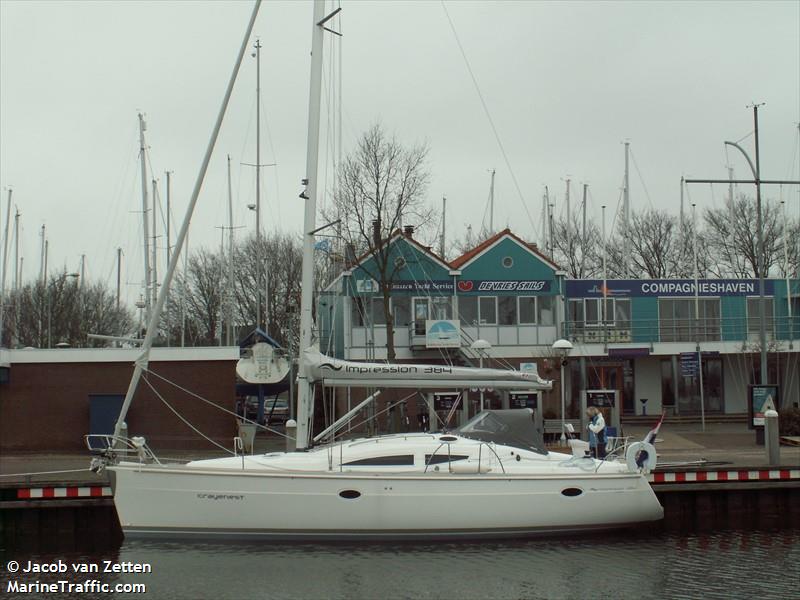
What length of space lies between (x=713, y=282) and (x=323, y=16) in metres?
28.1

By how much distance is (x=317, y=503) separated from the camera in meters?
17.3

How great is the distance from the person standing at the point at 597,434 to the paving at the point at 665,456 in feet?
4.53

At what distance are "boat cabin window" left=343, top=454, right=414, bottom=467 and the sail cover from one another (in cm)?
153

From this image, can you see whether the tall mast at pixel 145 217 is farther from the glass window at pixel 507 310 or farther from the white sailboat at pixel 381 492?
the white sailboat at pixel 381 492

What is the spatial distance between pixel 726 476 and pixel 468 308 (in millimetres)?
20912

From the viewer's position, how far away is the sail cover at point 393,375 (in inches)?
738

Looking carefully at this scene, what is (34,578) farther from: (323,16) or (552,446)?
(552,446)

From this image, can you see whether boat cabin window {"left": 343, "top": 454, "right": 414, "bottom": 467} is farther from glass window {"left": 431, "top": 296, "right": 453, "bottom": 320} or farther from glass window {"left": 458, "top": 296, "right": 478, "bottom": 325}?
glass window {"left": 458, "top": 296, "right": 478, "bottom": 325}

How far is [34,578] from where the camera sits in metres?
15.9

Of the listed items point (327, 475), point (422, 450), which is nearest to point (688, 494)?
point (422, 450)

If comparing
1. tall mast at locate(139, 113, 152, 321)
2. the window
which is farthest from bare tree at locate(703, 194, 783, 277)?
tall mast at locate(139, 113, 152, 321)

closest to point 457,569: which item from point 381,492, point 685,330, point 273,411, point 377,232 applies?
point 381,492

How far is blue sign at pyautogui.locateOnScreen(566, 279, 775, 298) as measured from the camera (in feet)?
139

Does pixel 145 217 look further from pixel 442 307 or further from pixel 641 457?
pixel 641 457
